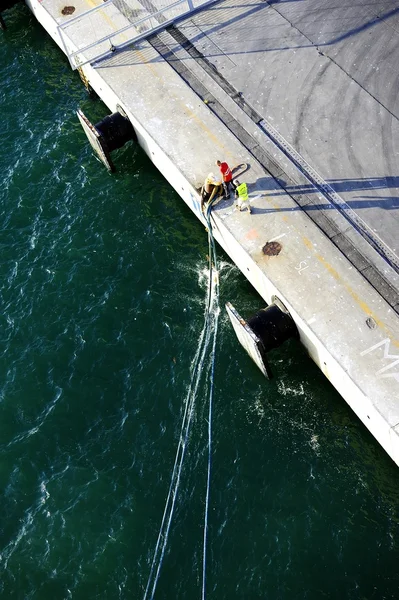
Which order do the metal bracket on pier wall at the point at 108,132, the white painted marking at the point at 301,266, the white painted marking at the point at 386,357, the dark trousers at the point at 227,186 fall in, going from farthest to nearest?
the metal bracket on pier wall at the point at 108,132
the dark trousers at the point at 227,186
the white painted marking at the point at 301,266
the white painted marking at the point at 386,357

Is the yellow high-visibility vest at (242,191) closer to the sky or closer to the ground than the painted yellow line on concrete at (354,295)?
closer to the sky

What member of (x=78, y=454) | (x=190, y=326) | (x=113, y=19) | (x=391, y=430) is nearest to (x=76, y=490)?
(x=78, y=454)

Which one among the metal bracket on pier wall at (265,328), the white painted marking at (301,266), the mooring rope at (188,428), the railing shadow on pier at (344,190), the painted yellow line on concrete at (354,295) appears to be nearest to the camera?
the mooring rope at (188,428)

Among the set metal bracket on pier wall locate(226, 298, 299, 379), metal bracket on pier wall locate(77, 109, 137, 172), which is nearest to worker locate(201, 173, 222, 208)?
metal bracket on pier wall locate(226, 298, 299, 379)

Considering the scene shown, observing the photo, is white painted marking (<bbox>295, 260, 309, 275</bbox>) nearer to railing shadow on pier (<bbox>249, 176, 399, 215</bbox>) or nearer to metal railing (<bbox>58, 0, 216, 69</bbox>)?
railing shadow on pier (<bbox>249, 176, 399, 215</bbox>)

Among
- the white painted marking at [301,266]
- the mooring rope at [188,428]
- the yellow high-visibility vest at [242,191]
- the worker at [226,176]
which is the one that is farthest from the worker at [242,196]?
the white painted marking at [301,266]

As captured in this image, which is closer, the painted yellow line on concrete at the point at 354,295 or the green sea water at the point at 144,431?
the green sea water at the point at 144,431

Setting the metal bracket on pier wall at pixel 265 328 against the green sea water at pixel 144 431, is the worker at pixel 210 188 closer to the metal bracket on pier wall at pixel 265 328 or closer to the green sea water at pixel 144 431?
the green sea water at pixel 144 431
